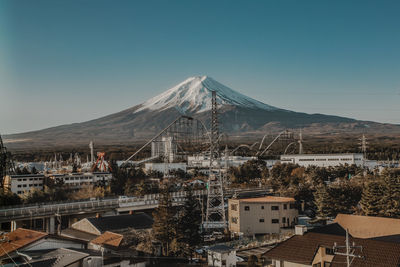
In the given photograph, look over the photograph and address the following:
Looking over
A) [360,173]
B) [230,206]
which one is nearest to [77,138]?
[360,173]

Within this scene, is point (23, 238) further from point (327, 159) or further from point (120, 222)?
point (327, 159)

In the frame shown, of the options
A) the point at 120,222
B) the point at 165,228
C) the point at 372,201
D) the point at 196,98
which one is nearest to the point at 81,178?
the point at 120,222

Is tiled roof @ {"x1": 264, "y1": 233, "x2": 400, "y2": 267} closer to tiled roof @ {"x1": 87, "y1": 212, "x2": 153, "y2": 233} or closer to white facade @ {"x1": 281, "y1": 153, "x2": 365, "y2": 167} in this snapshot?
tiled roof @ {"x1": 87, "y1": 212, "x2": 153, "y2": 233}

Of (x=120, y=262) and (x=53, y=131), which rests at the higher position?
(x=53, y=131)

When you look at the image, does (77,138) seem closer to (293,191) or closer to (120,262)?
(293,191)

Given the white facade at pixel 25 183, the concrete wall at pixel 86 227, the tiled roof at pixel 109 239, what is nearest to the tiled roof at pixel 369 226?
the tiled roof at pixel 109 239

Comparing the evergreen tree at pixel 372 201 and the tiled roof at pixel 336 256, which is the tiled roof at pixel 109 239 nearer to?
the tiled roof at pixel 336 256
